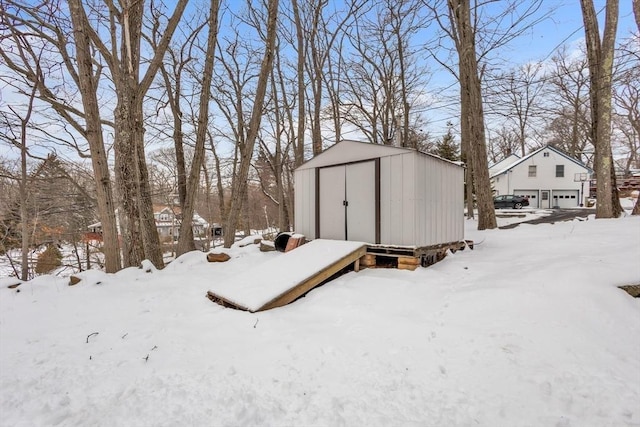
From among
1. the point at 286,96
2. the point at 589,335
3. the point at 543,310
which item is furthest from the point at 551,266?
the point at 286,96

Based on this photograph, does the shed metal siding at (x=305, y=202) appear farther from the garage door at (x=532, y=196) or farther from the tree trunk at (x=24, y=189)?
the garage door at (x=532, y=196)

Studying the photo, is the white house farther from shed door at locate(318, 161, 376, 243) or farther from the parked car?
shed door at locate(318, 161, 376, 243)

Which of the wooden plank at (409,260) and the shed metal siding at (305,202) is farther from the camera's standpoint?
the shed metal siding at (305,202)

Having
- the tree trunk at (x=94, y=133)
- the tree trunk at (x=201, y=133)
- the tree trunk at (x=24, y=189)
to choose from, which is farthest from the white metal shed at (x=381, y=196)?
the tree trunk at (x=24, y=189)

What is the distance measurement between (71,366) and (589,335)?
13.5 ft

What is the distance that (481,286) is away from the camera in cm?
387

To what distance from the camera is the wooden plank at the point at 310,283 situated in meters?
3.72

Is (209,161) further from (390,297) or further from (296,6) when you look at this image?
(390,297)

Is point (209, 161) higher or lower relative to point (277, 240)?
higher

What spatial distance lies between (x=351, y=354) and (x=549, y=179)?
2867 centimetres

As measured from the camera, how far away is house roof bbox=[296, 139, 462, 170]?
17.5 ft

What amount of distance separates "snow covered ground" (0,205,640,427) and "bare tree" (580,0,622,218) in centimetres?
541

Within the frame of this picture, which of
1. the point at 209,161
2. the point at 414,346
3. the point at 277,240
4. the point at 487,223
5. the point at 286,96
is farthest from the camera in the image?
the point at 209,161

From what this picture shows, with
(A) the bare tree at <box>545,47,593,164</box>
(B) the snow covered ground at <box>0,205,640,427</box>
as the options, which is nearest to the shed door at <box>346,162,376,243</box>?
(B) the snow covered ground at <box>0,205,640,427</box>
